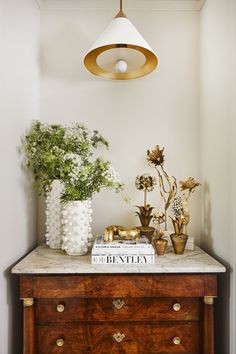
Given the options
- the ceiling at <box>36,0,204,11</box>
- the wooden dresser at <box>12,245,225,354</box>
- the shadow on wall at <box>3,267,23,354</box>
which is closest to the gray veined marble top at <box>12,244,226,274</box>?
the wooden dresser at <box>12,245,225,354</box>

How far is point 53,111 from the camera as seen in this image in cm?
193

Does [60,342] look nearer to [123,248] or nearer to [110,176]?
[123,248]

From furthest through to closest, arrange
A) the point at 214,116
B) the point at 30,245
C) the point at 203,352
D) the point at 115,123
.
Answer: the point at 115,123, the point at 30,245, the point at 214,116, the point at 203,352

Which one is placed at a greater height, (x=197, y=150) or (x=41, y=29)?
(x=41, y=29)

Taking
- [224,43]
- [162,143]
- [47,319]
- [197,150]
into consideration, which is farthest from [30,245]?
[224,43]

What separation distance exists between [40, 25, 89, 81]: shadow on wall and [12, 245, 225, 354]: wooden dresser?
1.21m

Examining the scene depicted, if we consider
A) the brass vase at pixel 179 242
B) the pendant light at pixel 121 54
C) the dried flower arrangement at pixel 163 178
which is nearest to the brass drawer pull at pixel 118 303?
the brass vase at pixel 179 242

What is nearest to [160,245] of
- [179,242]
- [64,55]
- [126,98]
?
[179,242]

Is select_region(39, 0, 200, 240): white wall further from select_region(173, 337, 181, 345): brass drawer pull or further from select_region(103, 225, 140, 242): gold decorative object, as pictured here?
select_region(173, 337, 181, 345): brass drawer pull

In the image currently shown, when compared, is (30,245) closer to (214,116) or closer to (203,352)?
(203,352)

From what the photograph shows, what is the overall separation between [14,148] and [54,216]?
17.4 inches

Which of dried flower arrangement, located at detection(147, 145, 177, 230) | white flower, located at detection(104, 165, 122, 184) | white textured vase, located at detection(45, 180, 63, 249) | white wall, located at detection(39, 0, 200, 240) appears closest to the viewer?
white flower, located at detection(104, 165, 122, 184)

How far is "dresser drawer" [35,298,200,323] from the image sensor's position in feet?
4.52

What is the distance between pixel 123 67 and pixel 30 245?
47.5 inches
